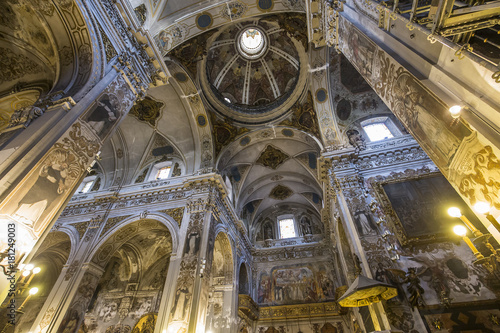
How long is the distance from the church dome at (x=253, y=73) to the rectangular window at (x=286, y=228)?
30.1 feet

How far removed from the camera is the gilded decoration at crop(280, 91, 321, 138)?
39.4 feet

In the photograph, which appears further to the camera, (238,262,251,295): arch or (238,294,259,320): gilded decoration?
(238,262,251,295): arch

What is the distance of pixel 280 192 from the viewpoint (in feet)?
57.8

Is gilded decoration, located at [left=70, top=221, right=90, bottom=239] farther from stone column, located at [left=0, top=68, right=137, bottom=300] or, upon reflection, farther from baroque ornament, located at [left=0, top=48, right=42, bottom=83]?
stone column, located at [left=0, top=68, right=137, bottom=300]

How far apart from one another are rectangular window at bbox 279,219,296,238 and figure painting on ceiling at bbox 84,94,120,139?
1505cm

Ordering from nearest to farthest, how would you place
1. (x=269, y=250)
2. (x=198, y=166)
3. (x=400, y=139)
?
(x=400, y=139) → (x=198, y=166) → (x=269, y=250)

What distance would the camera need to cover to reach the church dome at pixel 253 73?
524 inches

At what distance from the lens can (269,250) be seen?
16.3m

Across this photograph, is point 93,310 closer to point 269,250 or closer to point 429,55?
point 269,250

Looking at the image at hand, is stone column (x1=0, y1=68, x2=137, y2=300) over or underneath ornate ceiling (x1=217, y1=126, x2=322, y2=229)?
underneath

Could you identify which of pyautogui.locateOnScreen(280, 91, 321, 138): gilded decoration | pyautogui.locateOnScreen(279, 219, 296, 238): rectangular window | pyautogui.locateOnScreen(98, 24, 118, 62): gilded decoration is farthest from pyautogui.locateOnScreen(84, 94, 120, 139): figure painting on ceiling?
pyautogui.locateOnScreen(279, 219, 296, 238): rectangular window

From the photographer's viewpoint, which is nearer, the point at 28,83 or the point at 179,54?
the point at 28,83

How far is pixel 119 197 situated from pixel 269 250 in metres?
10.8

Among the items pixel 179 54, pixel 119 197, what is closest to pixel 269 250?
pixel 119 197
